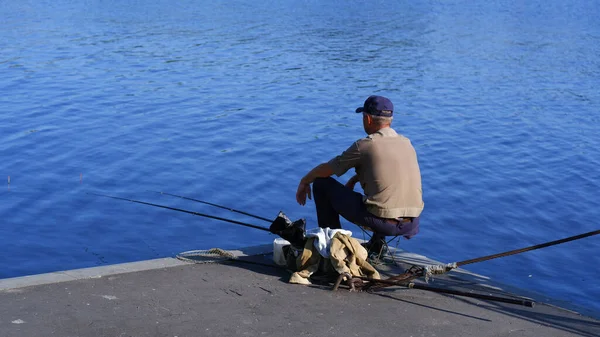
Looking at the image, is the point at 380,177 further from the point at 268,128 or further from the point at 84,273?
the point at 268,128

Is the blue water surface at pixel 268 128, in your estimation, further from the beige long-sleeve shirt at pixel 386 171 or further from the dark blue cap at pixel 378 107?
the dark blue cap at pixel 378 107

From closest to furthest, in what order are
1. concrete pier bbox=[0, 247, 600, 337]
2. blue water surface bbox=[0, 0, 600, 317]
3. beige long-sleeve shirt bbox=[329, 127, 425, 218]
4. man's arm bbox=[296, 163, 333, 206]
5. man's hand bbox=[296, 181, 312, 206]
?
concrete pier bbox=[0, 247, 600, 337]
beige long-sleeve shirt bbox=[329, 127, 425, 218]
man's arm bbox=[296, 163, 333, 206]
man's hand bbox=[296, 181, 312, 206]
blue water surface bbox=[0, 0, 600, 317]

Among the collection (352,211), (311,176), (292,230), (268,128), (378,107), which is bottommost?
(268,128)

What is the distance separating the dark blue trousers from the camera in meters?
5.89

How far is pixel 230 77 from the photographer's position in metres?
17.8

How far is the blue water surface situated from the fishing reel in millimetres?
2062

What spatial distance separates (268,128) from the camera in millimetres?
13805

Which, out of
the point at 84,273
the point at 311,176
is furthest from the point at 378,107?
the point at 84,273

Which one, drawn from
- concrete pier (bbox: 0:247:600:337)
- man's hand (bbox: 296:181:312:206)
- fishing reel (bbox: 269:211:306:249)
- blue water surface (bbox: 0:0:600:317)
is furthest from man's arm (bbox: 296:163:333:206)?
blue water surface (bbox: 0:0:600:317)

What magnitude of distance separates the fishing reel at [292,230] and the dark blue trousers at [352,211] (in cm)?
30

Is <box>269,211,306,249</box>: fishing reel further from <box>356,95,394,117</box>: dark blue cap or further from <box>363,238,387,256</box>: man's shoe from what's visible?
<box>356,95,394,117</box>: dark blue cap

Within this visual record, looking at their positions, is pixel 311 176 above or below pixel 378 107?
below

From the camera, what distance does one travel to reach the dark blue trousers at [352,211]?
5.89 meters

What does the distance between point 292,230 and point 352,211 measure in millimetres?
449
